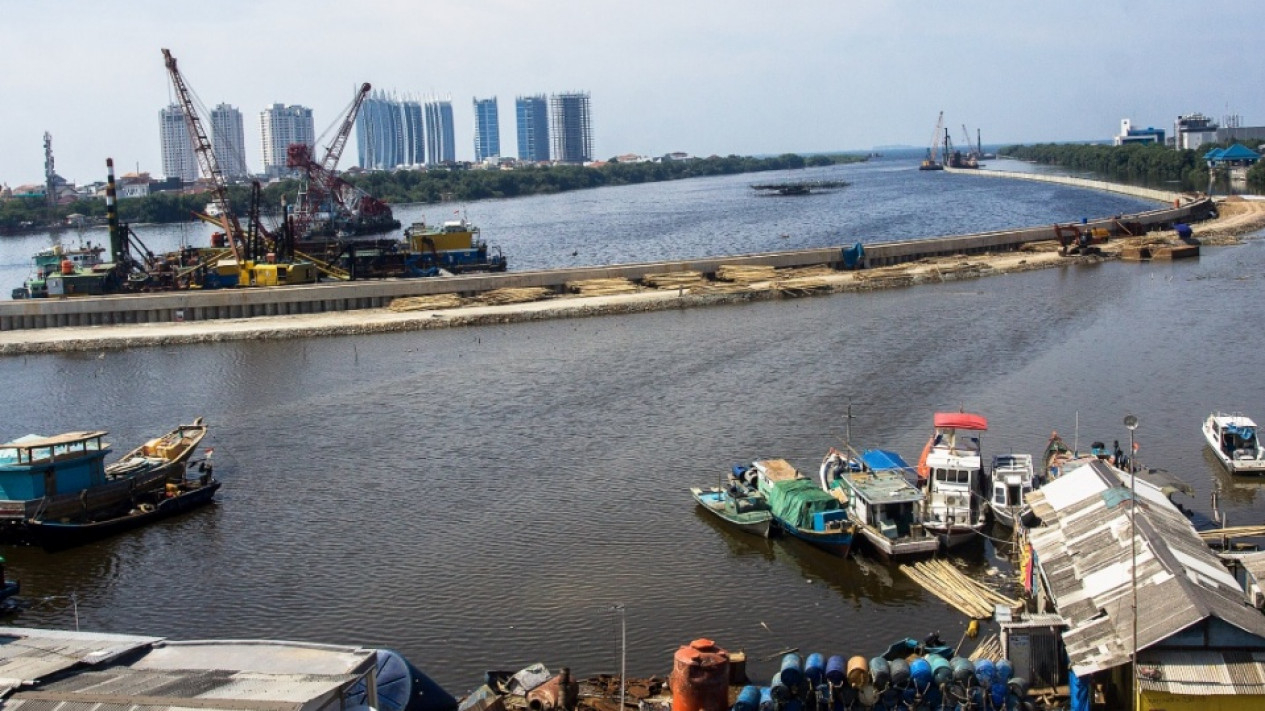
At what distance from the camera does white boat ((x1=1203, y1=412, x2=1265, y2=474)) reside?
22.7m

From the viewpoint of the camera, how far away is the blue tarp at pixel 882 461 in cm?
2197

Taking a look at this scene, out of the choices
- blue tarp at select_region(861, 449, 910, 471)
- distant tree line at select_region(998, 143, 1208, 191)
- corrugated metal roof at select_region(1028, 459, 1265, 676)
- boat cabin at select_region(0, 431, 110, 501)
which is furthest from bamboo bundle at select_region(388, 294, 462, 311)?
distant tree line at select_region(998, 143, 1208, 191)

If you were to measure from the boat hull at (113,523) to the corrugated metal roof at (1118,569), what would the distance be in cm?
1607

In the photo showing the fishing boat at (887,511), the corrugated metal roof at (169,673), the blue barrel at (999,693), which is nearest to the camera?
the corrugated metal roof at (169,673)

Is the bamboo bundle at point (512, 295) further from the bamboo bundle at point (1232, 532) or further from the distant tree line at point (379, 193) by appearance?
the distant tree line at point (379, 193)

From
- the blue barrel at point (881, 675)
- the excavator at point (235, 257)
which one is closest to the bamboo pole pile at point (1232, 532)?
the blue barrel at point (881, 675)

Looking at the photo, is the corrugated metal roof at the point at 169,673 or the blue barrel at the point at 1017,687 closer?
the corrugated metal roof at the point at 169,673

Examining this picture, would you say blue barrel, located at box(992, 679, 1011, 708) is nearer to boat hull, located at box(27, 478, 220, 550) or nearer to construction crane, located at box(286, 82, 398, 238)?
boat hull, located at box(27, 478, 220, 550)

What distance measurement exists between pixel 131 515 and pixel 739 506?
38.4ft

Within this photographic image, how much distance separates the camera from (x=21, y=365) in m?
41.2

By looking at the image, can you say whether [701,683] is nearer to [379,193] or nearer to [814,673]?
[814,673]

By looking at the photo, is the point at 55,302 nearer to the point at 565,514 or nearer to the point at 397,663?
the point at 565,514

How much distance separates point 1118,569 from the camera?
48.3 ft

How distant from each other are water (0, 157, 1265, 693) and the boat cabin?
3.76ft
